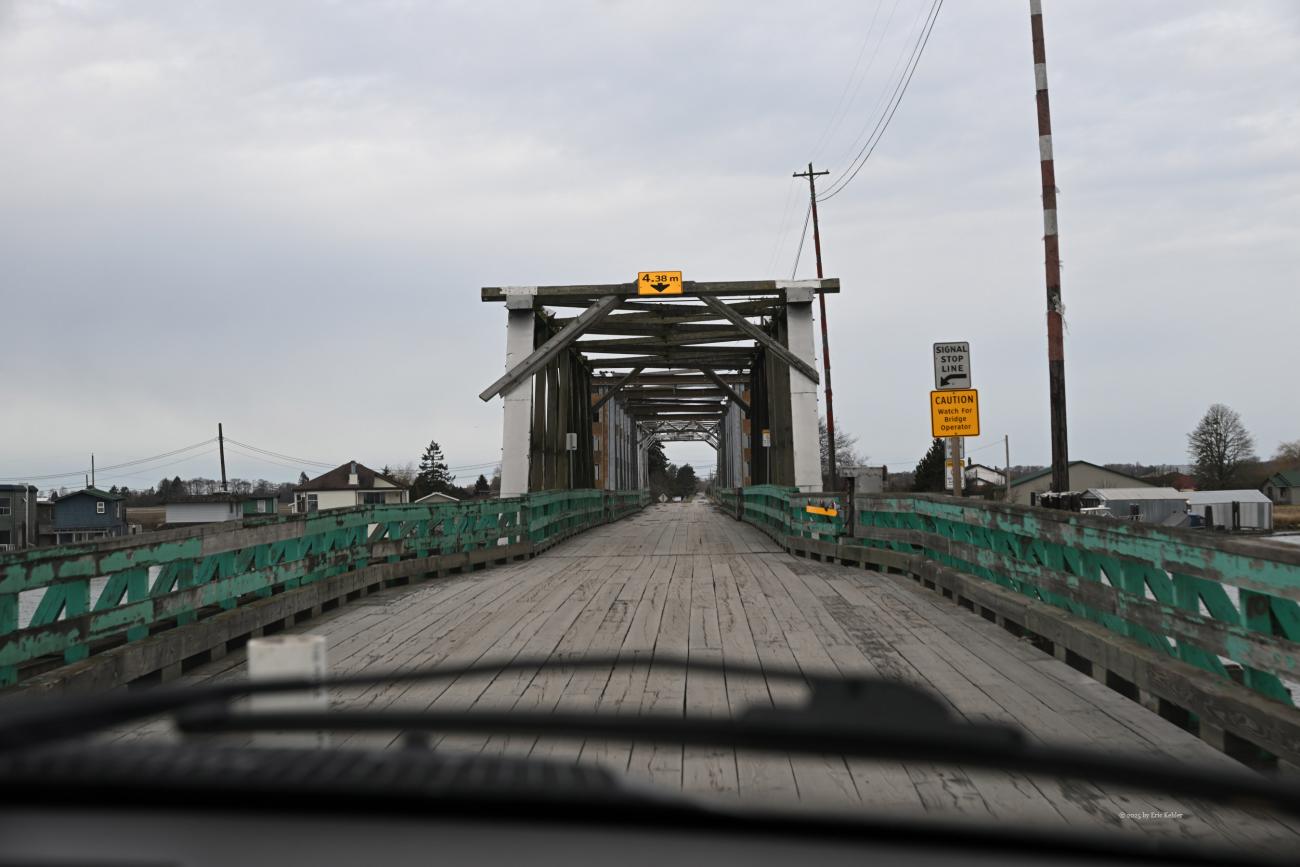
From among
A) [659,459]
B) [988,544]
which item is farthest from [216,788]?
[659,459]

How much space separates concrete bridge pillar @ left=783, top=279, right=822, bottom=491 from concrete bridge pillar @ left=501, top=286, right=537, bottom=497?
14.9ft

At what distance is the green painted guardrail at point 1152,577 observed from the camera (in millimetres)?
3805

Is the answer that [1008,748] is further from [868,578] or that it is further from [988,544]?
[868,578]

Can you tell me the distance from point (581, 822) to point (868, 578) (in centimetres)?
1004

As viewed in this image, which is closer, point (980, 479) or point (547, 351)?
point (547, 351)

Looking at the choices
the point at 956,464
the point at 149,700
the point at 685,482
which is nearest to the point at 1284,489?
the point at 956,464

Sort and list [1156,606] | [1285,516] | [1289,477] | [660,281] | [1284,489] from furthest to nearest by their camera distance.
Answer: [1289,477]
[1284,489]
[1285,516]
[660,281]
[1156,606]

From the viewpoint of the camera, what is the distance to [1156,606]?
4781mm

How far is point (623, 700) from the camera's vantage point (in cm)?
488

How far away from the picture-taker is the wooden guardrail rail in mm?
3777

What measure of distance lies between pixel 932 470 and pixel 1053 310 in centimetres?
4910

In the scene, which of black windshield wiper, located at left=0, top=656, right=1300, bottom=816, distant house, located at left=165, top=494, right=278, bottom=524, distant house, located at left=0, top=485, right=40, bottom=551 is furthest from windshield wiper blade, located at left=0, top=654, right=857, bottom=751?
distant house, located at left=165, top=494, right=278, bottom=524

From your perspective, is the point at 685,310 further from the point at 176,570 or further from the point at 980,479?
the point at 980,479

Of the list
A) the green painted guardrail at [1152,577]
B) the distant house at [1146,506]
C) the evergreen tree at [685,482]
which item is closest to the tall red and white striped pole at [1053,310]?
the green painted guardrail at [1152,577]
